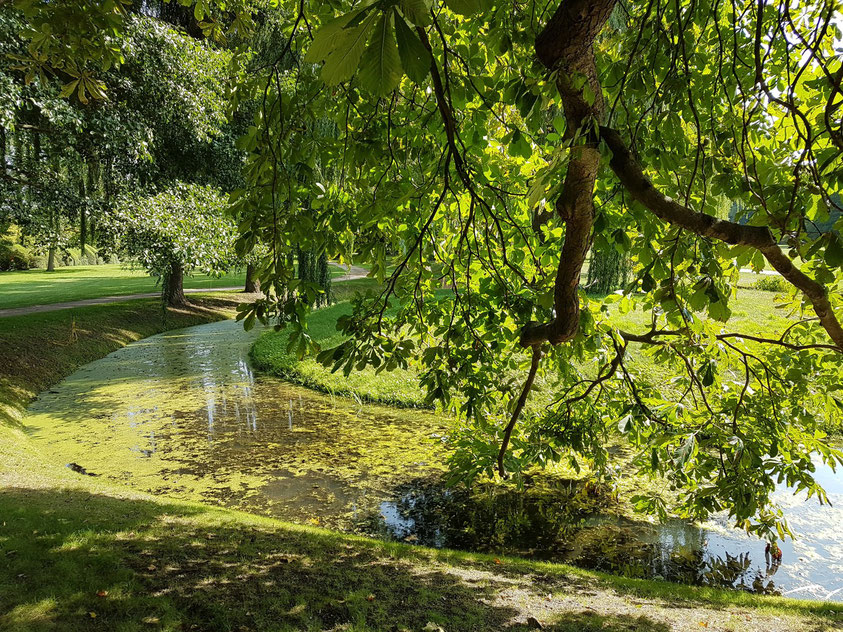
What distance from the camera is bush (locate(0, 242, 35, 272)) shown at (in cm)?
3056

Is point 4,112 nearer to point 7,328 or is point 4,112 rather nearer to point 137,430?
point 137,430

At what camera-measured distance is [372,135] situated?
2641 millimetres

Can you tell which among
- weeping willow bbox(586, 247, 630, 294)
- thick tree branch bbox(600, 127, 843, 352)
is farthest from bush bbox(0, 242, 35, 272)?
thick tree branch bbox(600, 127, 843, 352)

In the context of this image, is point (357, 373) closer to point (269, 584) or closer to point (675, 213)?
point (269, 584)

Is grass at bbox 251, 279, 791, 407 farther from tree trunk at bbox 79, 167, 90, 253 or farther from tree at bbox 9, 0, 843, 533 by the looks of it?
tree trunk at bbox 79, 167, 90, 253

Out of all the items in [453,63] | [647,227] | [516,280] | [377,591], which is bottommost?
[377,591]

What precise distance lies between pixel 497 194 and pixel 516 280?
89 centimetres

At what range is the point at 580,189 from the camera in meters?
1.65

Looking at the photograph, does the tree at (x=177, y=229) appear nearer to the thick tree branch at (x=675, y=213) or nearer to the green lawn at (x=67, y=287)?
the green lawn at (x=67, y=287)

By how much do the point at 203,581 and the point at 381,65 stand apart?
3.36m

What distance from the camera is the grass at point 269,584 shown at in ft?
9.09

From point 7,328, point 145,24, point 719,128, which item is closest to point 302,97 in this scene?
point 719,128

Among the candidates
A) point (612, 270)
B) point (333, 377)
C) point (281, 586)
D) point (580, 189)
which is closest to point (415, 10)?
point (580, 189)

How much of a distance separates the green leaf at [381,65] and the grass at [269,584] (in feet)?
9.43
